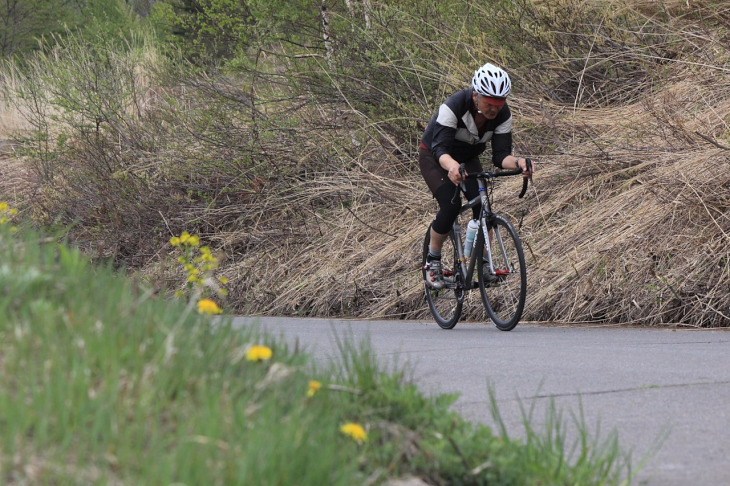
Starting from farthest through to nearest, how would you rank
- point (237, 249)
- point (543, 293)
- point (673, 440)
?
point (237, 249)
point (543, 293)
point (673, 440)

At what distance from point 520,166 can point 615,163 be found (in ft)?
10.5

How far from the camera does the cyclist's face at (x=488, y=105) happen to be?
28.7 feet

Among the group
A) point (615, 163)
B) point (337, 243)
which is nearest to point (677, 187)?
point (615, 163)

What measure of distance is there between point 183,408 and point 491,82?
6.13m

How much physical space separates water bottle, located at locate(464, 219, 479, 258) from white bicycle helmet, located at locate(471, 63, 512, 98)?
1167 millimetres

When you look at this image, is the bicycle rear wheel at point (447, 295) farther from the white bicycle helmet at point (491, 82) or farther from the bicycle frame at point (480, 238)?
the white bicycle helmet at point (491, 82)

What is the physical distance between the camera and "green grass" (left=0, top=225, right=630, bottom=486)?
101 inches

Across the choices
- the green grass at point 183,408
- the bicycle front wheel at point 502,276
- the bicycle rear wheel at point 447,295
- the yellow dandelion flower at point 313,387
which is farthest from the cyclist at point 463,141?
the yellow dandelion flower at point 313,387

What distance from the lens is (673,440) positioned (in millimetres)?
4320

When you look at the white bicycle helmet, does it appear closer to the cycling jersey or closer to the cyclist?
the cyclist

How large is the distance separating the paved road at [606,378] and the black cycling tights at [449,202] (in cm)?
98

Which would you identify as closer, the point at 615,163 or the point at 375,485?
the point at 375,485

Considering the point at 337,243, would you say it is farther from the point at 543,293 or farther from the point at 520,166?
the point at 520,166

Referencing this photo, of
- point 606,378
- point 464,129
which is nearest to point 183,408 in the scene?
point 606,378
